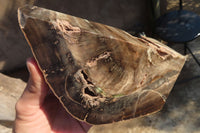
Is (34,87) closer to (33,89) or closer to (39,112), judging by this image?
(33,89)

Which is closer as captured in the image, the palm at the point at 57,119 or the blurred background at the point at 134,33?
the palm at the point at 57,119

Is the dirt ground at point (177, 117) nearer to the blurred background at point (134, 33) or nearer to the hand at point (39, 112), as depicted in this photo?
the blurred background at point (134, 33)

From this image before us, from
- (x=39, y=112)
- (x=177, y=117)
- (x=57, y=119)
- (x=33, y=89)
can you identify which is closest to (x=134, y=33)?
(x=177, y=117)

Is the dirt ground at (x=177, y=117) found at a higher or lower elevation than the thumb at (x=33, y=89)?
lower

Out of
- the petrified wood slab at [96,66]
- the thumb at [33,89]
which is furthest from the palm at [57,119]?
the petrified wood slab at [96,66]

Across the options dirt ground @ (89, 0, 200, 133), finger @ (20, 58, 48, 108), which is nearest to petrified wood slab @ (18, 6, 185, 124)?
finger @ (20, 58, 48, 108)

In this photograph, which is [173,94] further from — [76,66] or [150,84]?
[76,66]

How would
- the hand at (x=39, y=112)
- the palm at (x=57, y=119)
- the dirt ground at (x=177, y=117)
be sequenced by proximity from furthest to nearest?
the dirt ground at (x=177, y=117), the palm at (x=57, y=119), the hand at (x=39, y=112)
